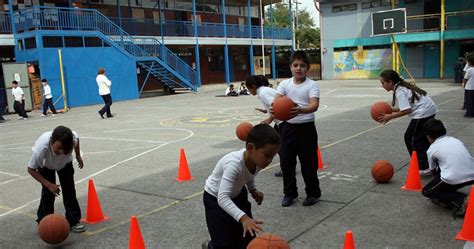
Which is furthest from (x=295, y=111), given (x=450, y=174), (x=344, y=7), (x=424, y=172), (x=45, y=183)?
(x=344, y=7)

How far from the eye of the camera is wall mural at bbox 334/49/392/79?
119 feet

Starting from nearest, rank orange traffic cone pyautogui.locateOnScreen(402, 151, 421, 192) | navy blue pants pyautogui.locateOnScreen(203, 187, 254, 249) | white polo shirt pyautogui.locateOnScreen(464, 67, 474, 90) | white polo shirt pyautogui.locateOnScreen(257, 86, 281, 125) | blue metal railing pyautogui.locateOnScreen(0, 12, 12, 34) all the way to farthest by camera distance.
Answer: navy blue pants pyautogui.locateOnScreen(203, 187, 254, 249) → orange traffic cone pyautogui.locateOnScreen(402, 151, 421, 192) → white polo shirt pyautogui.locateOnScreen(257, 86, 281, 125) → white polo shirt pyautogui.locateOnScreen(464, 67, 474, 90) → blue metal railing pyautogui.locateOnScreen(0, 12, 12, 34)

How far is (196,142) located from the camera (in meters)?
11.2

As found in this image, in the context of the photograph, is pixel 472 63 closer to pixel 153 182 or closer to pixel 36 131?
pixel 153 182

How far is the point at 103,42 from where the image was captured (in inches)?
1019

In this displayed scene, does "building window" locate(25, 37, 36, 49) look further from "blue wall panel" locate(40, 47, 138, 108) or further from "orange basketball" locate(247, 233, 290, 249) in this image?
"orange basketball" locate(247, 233, 290, 249)

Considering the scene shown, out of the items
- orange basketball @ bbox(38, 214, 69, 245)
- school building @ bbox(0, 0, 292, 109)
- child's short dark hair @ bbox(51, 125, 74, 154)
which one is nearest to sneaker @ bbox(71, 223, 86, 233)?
orange basketball @ bbox(38, 214, 69, 245)

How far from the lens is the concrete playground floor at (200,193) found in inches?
191

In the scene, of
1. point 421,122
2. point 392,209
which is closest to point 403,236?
point 392,209

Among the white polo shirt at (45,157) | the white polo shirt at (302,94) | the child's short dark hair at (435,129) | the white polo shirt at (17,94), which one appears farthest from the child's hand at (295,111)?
the white polo shirt at (17,94)

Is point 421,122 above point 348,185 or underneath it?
above

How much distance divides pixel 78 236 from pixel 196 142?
6.12 metres

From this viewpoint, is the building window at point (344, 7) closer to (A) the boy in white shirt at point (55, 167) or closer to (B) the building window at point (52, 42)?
(B) the building window at point (52, 42)

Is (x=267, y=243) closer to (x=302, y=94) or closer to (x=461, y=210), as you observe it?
(x=302, y=94)
